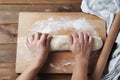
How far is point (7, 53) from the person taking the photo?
1124 mm

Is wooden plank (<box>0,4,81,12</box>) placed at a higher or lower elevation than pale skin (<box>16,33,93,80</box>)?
higher

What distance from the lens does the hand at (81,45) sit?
1064mm

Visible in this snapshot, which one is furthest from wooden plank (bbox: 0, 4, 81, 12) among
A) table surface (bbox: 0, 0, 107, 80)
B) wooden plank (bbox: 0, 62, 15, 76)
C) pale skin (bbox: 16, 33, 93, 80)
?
wooden plank (bbox: 0, 62, 15, 76)

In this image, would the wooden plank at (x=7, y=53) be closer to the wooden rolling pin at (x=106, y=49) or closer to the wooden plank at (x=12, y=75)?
the wooden plank at (x=12, y=75)

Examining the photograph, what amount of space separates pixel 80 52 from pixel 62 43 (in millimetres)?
80

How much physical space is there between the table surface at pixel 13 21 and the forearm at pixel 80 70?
0.06 m

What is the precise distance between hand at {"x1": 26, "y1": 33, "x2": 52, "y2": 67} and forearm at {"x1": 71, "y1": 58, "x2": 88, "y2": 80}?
0.13 meters

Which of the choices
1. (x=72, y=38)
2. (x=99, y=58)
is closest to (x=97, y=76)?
(x=99, y=58)

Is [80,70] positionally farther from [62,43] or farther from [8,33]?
[8,33]

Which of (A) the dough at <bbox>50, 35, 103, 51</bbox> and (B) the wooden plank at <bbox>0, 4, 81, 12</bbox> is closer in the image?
(A) the dough at <bbox>50, 35, 103, 51</bbox>

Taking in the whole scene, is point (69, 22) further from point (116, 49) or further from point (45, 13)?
point (116, 49)

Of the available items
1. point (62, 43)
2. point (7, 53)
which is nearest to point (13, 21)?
point (7, 53)

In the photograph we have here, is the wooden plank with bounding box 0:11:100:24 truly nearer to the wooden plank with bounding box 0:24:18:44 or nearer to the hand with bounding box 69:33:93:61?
the wooden plank with bounding box 0:24:18:44

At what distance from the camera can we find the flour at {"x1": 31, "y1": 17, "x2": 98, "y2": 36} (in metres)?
1.12
